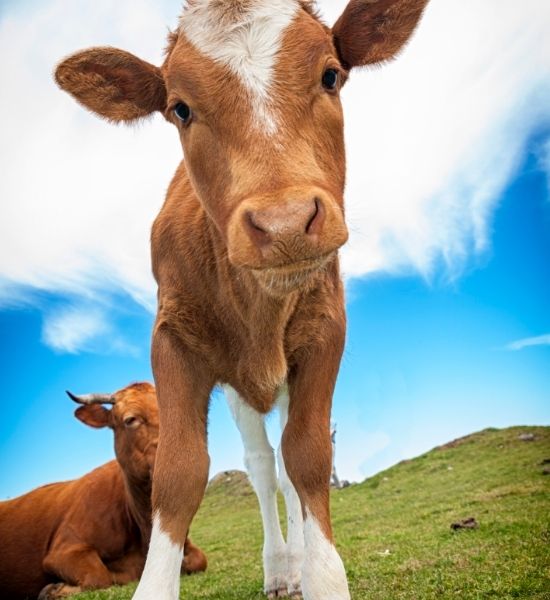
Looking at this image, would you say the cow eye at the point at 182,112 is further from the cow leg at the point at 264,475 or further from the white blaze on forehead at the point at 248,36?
the cow leg at the point at 264,475

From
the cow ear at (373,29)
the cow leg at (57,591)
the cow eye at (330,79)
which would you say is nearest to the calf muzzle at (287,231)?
the cow eye at (330,79)

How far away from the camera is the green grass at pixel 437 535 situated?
5.30m

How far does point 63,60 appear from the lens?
4.71m

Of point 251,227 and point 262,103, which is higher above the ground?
point 262,103

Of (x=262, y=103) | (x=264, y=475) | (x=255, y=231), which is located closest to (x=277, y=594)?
(x=264, y=475)

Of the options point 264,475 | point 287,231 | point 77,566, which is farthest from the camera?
point 77,566

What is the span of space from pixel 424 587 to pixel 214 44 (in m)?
3.85

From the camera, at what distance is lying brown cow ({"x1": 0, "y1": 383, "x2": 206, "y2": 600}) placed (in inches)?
362

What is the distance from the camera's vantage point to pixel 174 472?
410 centimetres

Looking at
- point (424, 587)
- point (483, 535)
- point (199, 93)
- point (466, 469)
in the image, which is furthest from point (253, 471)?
point (466, 469)

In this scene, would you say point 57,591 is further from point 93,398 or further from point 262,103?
point 262,103

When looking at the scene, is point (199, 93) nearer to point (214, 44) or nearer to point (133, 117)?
point (214, 44)

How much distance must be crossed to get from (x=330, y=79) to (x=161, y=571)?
288cm

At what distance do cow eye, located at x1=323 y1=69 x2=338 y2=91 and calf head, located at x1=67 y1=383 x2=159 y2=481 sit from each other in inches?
234
